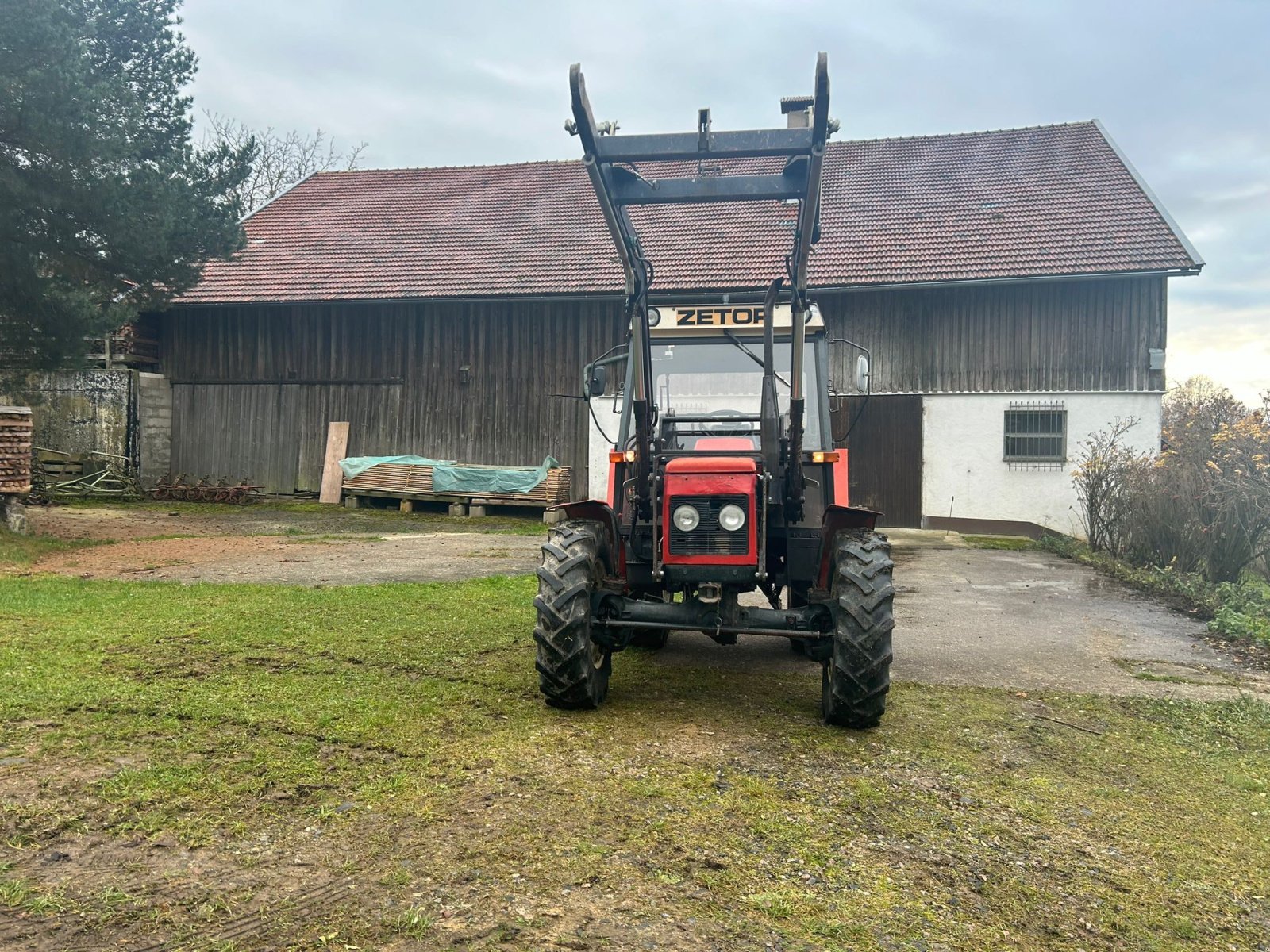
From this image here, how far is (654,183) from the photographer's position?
5000 millimetres

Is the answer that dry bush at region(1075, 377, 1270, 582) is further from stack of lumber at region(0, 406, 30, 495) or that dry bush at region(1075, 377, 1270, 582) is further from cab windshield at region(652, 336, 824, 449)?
stack of lumber at region(0, 406, 30, 495)

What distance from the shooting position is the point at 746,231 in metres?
19.1

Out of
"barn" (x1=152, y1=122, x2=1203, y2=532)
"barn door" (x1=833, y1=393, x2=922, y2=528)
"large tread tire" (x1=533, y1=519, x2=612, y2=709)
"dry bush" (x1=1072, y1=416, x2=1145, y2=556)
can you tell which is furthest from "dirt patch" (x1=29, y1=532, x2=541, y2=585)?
"dry bush" (x1=1072, y1=416, x2=1145, y2=556)

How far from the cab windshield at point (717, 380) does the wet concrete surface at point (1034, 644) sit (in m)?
1.68

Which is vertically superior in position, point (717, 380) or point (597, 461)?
point (717, 380)

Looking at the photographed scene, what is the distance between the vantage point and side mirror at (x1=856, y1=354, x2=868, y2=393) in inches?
230

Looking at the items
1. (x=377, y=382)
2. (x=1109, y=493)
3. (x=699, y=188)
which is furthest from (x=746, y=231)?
(x=699, y=188)

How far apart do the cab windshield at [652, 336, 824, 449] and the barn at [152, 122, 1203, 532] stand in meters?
11.3

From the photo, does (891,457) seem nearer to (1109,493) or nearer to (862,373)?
(1109,493)

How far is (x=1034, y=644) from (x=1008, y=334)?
10914 mm

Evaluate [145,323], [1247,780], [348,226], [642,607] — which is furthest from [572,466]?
[1247,780]

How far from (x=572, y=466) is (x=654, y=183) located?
13.8 meters

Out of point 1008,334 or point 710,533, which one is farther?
point 1008,334

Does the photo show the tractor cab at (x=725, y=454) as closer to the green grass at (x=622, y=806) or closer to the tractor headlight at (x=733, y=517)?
the tractor headlight at (x=733, y=517)
